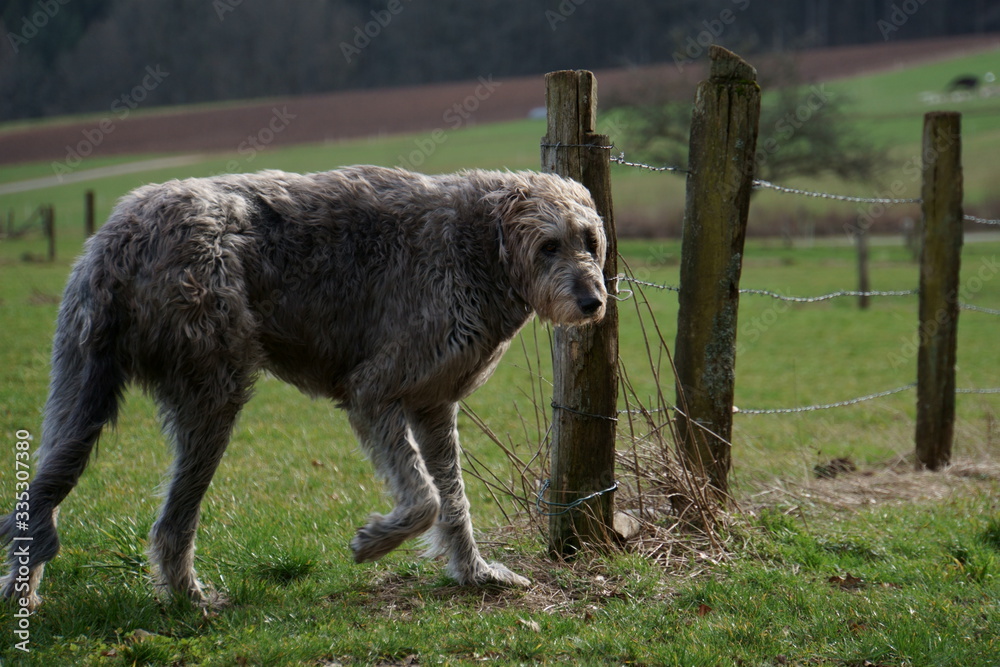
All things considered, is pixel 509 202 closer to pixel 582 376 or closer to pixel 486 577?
pixel 582 376

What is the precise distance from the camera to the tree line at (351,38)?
252 feet

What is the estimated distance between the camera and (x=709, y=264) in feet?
16.8

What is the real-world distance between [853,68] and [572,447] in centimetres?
7961

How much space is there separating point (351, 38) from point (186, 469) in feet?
270

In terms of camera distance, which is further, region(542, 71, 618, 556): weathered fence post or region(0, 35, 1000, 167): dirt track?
region(0, 35, 1000, 167): dirt track

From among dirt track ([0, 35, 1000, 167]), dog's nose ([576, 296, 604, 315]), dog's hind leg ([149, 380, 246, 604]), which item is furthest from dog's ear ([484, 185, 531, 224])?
dirt track ([0, 35, 1000, 167])

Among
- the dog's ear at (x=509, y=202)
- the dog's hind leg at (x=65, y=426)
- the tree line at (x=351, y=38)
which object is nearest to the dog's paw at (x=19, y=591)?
the dog's hind leg at (x=65, y=426)

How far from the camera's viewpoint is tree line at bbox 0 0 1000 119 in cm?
7688

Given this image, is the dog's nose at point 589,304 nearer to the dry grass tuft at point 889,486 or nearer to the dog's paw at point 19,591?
the dry grass tuft at point 889,486

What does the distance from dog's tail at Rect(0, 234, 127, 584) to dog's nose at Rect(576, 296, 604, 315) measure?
6.50 feet

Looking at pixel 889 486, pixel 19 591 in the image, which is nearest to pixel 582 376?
pixel 19 591

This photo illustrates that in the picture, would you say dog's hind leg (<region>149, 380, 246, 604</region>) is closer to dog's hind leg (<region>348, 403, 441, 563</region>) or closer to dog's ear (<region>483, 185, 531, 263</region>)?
dog's hind leg (<region>348, 403, 441, 563</region>)

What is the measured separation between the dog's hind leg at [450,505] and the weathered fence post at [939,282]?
14.6 feet

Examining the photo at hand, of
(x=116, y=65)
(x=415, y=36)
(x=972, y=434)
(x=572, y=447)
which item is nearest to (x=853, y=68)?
(x=415, y=36)
